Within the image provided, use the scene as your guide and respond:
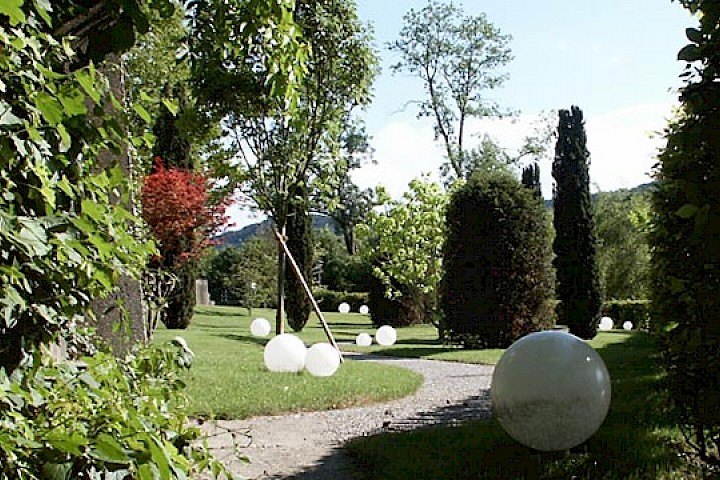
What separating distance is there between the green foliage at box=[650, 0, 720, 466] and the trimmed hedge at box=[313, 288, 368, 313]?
99.6ft

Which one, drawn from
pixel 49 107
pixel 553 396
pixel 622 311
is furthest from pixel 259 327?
pixel 49 107

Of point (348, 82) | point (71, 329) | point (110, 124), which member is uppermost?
point (348, 82)

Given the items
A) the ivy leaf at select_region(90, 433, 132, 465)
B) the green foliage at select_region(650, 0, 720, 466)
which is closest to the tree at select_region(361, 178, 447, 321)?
the green foliage at select_region(650, 0, 720, 466)

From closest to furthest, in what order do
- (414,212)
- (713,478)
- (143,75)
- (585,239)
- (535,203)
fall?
1. (713,478)
2. (535,203)
3. (585,239)
4. (414,212)
5. (143,75)

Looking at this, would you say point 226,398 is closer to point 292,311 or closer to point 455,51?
point 292,311

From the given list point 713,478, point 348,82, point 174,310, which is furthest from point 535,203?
point 713,478

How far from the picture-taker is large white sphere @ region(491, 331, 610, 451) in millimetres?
4961

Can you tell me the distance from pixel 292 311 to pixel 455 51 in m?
20.6

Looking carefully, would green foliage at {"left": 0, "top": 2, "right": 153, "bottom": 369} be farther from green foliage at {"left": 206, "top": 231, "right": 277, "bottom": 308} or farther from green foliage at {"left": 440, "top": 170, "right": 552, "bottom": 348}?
green foliage at {"left": 206, "top": 231, "right": 277, "bottom": 308}

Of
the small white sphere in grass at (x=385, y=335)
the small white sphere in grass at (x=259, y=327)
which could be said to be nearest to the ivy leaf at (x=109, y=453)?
the small white sphere in grass at (x=385, y=335)

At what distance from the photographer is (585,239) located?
21.1 meters

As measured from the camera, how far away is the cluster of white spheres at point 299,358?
1105 centimetres

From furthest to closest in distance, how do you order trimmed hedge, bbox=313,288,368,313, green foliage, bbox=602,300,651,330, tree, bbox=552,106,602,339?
trimmed hedge, bbox=313,288,368,313, green foliage, bbox=602,300,651,330, tree, bbox=552,106,602,339

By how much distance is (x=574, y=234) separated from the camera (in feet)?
69.5
